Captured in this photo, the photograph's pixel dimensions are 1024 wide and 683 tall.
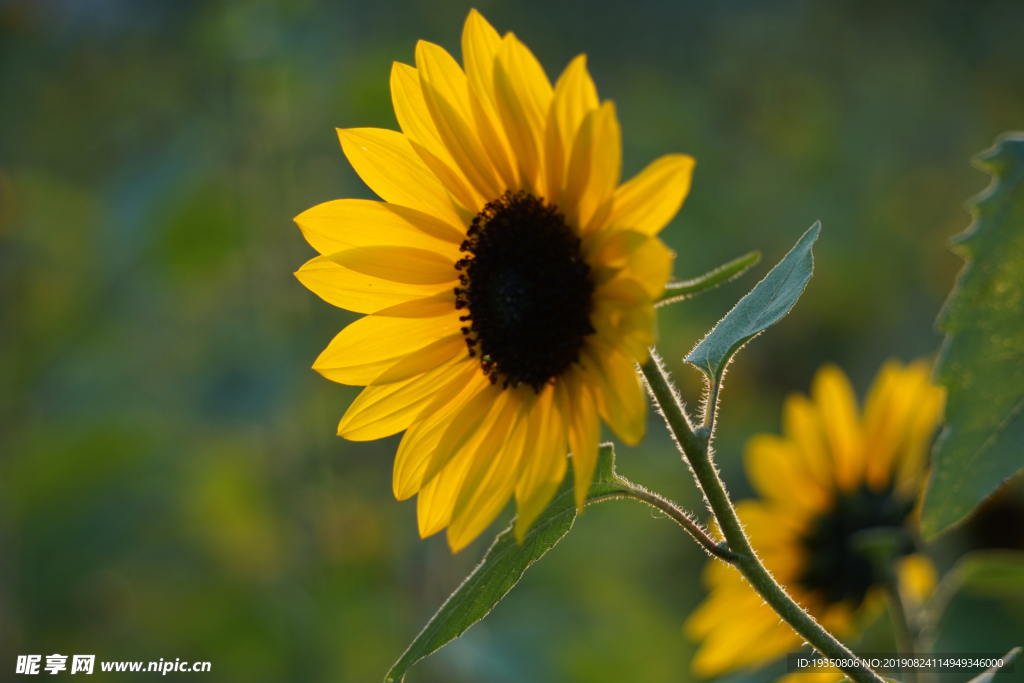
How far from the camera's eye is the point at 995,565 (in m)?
1.15

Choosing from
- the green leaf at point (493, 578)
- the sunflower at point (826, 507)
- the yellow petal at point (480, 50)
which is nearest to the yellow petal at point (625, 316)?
the green leaf at point (493, 578)

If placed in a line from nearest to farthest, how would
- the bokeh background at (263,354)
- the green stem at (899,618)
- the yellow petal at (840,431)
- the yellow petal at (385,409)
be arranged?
the yellow petal at (385,409) → the green stem at (899,618) → the yellow petal at (840,431) → the bokeh background at (263,354)

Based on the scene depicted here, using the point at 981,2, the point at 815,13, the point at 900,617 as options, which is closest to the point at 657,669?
the point at 900,617

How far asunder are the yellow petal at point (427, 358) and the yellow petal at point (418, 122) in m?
0.18

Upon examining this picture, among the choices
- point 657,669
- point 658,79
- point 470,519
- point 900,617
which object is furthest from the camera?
point 658,79

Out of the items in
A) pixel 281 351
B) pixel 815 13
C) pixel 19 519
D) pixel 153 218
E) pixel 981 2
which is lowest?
pixel 19 519

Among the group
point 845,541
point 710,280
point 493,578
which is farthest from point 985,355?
point 845,541

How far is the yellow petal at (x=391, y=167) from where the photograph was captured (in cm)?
85

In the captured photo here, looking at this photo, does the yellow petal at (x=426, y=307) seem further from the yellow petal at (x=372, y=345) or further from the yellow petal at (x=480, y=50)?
the yellow petal at (x=480, y=50)

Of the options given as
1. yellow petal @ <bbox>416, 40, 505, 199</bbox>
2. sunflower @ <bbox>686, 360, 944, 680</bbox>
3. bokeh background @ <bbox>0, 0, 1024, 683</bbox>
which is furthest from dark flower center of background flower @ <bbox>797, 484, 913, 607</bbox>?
yellow petal @ <bbox>416, 40, 505, 199</bbox>

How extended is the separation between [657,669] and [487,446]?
6.57 ft

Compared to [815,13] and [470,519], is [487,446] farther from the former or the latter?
[815,13]

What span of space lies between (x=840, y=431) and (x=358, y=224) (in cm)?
119

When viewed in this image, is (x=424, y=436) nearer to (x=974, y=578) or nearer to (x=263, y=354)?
(x=974, y=578)
